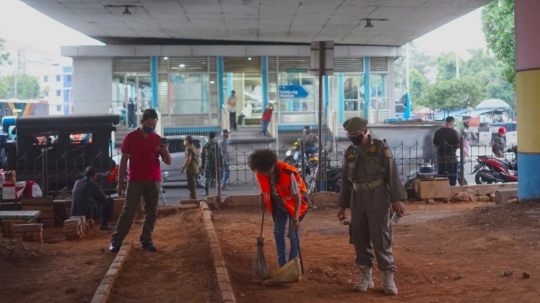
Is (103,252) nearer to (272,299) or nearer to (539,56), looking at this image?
(272,299)

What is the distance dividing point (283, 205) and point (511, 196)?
735 centimetres

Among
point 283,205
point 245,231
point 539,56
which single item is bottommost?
point 245,231

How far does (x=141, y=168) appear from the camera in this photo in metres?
9.23

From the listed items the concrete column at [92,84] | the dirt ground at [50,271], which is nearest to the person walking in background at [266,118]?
the concrete column at [92,84]

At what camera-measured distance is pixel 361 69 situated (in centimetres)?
3388

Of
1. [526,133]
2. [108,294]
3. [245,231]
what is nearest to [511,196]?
[526,133]

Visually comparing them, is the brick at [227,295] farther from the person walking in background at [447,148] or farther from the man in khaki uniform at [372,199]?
the person walking in background at [447,148]

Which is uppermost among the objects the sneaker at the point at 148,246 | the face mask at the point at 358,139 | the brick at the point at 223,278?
the face mask at the point at 358,139

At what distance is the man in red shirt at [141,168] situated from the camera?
30.3 feet

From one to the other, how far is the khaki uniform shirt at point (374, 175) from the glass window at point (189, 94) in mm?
26533

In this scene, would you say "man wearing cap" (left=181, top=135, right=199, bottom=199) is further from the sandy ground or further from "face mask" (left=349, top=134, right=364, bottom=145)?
"face mask" (left=349, top=134, right=364, bottom=145)

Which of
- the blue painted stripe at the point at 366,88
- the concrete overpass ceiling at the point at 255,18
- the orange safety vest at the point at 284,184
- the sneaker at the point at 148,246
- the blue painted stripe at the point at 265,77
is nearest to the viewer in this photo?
the orange safety vest at the point at 284,184

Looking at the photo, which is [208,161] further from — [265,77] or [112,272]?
[265,77]

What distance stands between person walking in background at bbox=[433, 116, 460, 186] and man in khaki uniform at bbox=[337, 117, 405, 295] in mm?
9208
